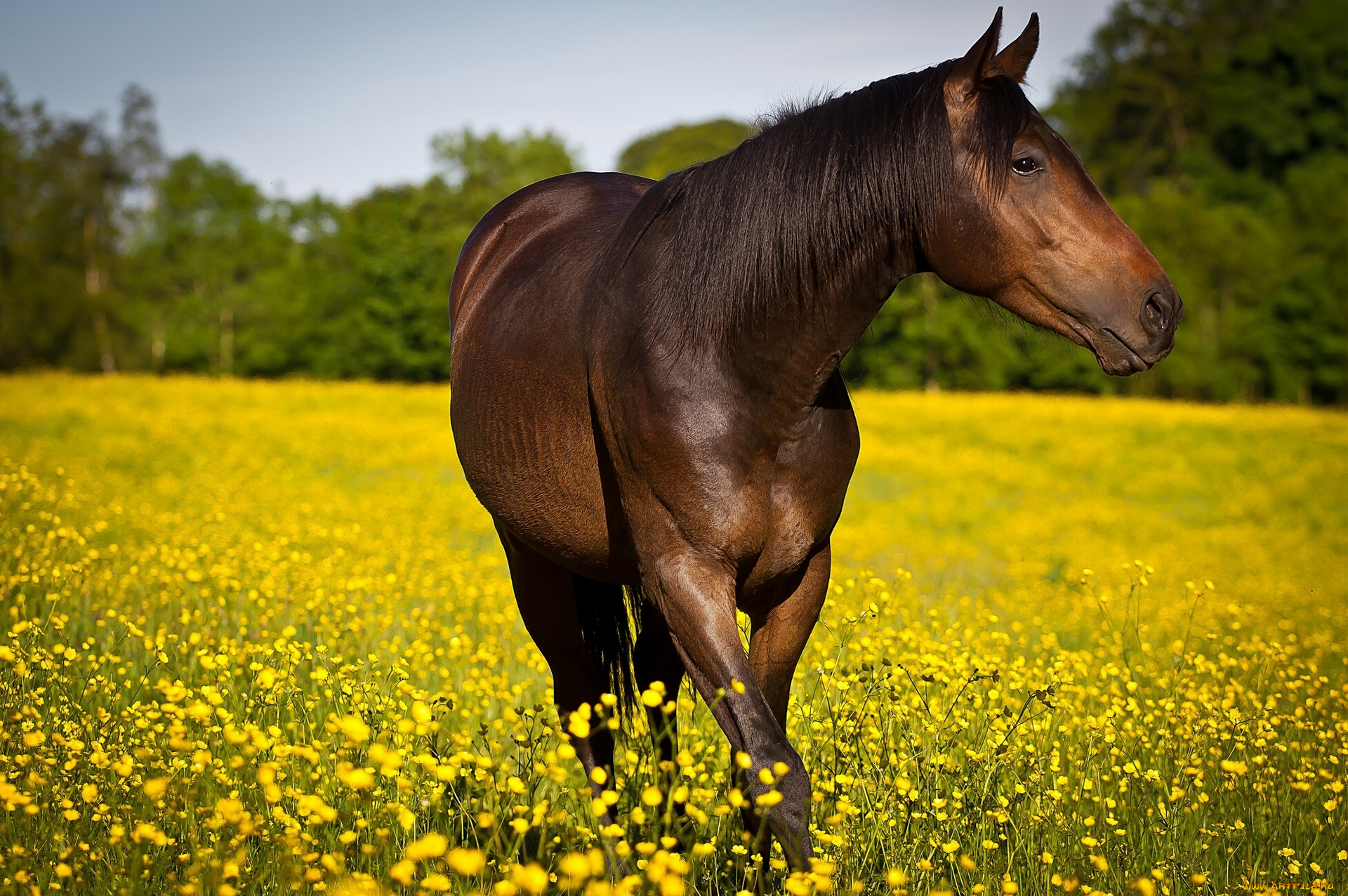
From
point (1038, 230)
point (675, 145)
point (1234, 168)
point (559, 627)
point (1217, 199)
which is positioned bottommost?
point (559, 627)

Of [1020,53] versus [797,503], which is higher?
[1020,53]

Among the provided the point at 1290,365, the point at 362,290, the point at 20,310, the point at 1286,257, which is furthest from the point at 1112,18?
the point at 20,310

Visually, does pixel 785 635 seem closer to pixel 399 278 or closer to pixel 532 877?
pixel 532 877

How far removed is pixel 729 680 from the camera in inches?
102

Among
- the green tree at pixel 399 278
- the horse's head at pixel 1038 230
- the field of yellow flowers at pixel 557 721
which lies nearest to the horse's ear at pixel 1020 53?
the horse's head at pixel 1038 230

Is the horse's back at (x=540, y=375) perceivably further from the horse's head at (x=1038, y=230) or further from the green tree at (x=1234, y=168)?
the green tree at (x=1234, y=168)

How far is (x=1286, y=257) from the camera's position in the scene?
128ft

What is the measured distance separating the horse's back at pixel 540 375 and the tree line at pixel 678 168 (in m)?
22.6

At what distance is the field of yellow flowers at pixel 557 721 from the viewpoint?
99.7 inches

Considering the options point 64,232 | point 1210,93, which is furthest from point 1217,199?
point 64,232

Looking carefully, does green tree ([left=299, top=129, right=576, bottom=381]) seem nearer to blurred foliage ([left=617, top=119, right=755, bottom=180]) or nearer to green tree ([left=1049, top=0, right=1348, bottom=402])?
blurred foliage ([left=617, top=119, right=755, bottom=180])

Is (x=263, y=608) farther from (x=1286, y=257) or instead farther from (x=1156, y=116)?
(x=1156, y=116)

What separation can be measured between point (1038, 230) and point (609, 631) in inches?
89.3

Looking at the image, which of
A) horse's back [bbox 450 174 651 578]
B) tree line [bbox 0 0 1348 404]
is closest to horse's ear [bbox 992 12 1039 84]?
horse's back [bbox 450 174 651 578]
